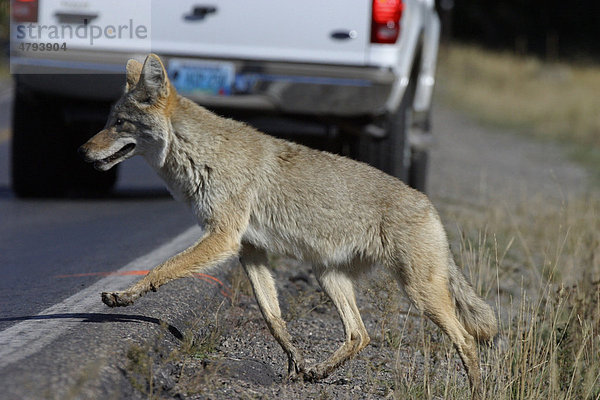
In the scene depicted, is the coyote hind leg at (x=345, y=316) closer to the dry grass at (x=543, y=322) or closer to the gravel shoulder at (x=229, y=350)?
the gravel shoulder at (x=229, y=350)

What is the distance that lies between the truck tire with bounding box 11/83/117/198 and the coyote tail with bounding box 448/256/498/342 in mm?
4901

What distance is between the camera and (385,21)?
7973 mm

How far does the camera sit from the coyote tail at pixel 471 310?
4.96m

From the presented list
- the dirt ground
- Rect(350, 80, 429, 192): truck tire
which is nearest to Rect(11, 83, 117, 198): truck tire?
Rect(350, 80, 429, 192): truck tire

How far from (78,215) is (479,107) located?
18577mm

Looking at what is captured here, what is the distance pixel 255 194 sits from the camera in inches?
198

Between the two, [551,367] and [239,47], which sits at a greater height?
[239,47]

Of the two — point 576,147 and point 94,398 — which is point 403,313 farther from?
point 576,147

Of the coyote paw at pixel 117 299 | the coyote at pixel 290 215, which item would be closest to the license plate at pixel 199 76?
the coyote at pixel 290 215

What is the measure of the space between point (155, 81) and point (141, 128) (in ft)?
0.83

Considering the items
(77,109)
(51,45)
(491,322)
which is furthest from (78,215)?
(491,322)

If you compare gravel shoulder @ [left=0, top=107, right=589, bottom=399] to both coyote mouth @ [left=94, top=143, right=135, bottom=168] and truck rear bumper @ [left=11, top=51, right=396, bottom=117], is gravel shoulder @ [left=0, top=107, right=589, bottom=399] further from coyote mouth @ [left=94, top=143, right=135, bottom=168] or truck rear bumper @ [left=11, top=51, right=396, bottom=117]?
truck rear bumper @ [left=11, top=51, right=396, bottom=117]

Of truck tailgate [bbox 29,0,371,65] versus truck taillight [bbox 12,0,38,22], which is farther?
truck taillight [bbox 12,0,38,22]

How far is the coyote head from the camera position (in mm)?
5133
